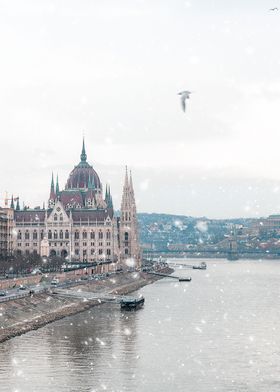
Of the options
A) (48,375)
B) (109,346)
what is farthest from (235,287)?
(48,375)

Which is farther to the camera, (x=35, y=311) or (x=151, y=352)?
(x=35, y=311)

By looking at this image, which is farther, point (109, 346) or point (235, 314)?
point (235, 314)

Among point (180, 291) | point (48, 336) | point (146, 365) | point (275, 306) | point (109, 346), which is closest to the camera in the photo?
point (146, 365)

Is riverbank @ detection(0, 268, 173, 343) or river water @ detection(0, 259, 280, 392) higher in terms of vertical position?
riverbank @ detection(0, 268, 173, 343)

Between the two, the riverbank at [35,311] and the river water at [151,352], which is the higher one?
the riverbank at [35,311]

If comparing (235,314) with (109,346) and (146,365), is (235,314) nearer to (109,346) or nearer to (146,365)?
(109,346)

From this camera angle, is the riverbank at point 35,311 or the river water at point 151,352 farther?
the riverbank at point 35,311

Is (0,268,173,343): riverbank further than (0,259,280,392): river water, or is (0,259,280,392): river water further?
(0,268,173,343): riverbank

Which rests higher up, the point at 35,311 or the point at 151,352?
the point at 35,311
